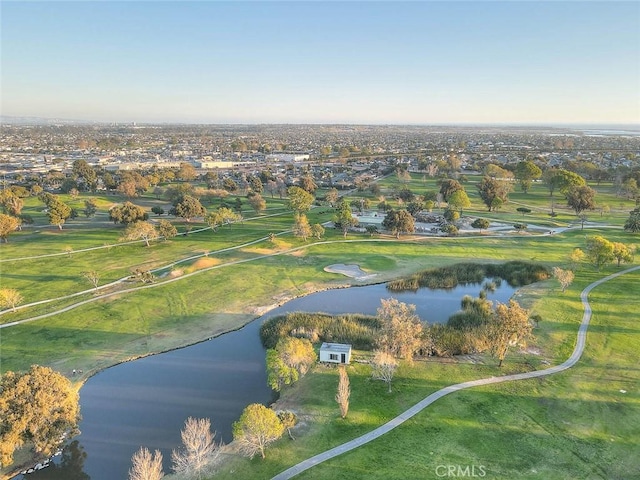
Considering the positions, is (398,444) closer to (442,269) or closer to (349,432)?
(349,432)

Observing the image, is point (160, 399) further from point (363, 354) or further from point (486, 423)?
point (486, 423)

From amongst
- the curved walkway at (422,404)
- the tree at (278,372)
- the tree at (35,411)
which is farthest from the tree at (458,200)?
the tree at (35,411)

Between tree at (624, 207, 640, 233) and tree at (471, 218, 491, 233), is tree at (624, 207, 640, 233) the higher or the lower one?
the higher one

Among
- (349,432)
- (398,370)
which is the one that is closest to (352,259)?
(398,370)

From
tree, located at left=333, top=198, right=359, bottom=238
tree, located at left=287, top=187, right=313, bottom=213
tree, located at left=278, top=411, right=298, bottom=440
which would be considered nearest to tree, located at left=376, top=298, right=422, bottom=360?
tree, located at left=278, top=411, right=298, bottom=440

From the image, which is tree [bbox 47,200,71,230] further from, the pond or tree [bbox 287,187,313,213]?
the pond

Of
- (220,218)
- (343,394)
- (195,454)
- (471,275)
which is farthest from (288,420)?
(220,218)
